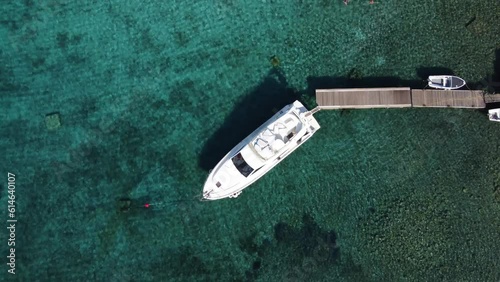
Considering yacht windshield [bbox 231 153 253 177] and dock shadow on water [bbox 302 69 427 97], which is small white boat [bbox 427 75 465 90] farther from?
yacht windshield [bbox 231 153 253 177]

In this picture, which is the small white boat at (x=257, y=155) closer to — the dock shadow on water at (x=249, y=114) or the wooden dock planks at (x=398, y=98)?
the dock shadow on water at (x=249, y=114)

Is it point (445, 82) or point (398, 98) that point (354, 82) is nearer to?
point (398, 98)

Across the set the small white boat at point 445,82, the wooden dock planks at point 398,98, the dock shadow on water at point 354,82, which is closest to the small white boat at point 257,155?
the wooden dock planks at point 398,98

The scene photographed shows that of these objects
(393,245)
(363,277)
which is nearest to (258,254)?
(363,277)

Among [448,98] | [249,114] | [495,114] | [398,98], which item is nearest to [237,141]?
[249,114]

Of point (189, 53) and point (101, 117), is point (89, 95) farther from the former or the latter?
point (189, 53)

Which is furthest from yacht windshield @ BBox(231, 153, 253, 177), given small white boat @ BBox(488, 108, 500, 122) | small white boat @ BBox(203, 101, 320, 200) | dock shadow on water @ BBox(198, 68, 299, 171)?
small white boat @ BBox(488, 108, 500, 122)
